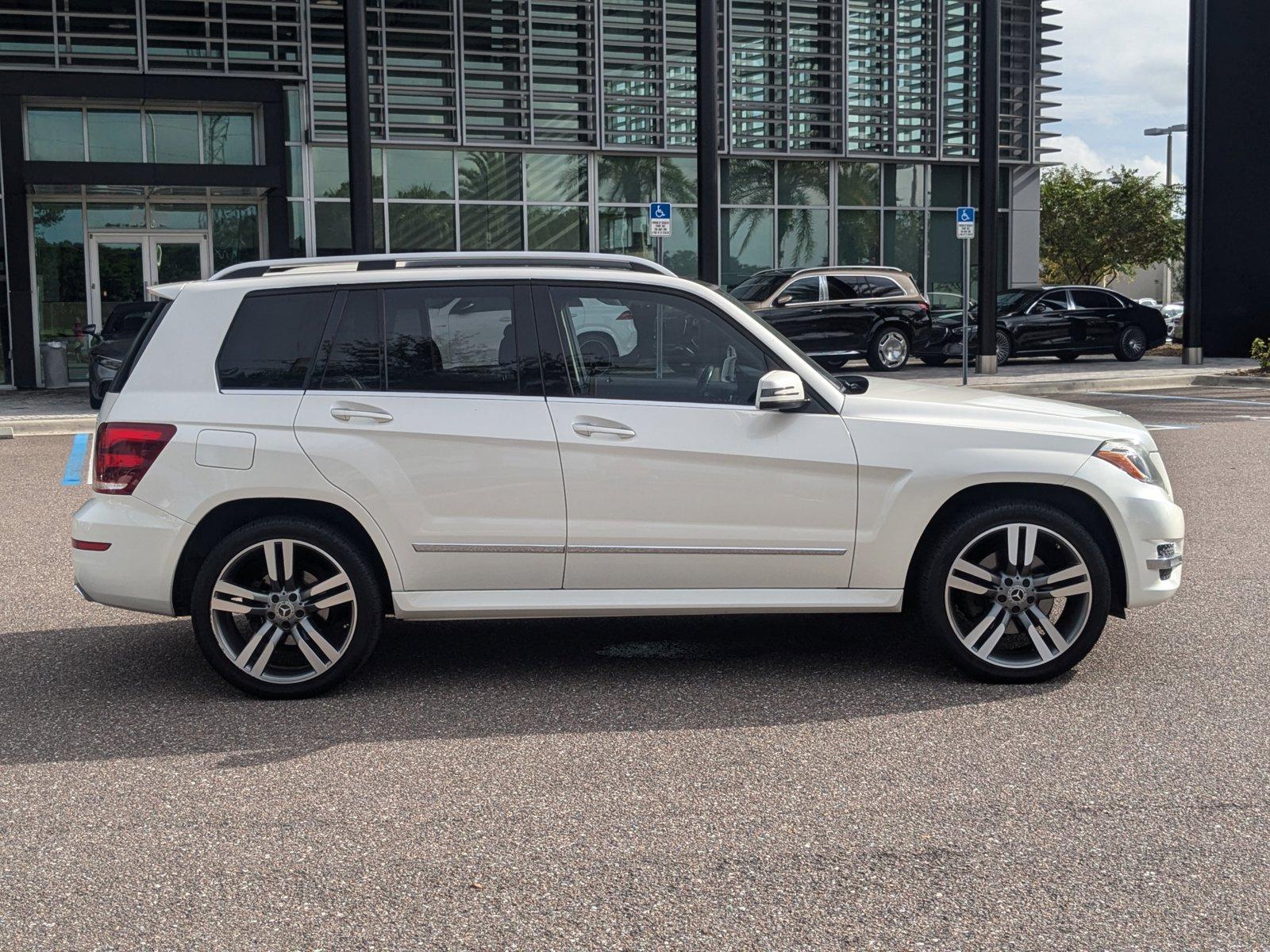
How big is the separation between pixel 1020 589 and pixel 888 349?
19864 millimetres

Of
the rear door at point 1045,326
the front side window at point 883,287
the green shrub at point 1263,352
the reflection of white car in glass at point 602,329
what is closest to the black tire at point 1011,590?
the reflection of white car in glass at point 602,329

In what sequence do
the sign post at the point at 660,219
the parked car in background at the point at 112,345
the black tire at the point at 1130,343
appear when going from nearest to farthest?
the parked car in background at the point at 112,345
the sign post at the point at 660,219
the black tire at the point at 1130,343

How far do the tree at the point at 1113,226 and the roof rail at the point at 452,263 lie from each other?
43120mm

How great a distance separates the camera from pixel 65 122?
23.6 meters

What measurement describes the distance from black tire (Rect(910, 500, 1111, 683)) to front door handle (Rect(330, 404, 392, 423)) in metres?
2.28

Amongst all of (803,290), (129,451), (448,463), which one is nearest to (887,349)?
(803,290)

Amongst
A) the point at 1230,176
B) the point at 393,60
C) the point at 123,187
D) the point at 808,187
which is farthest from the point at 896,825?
the point at 1230,176

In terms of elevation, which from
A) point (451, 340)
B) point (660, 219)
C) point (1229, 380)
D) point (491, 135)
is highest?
point (491, 135)

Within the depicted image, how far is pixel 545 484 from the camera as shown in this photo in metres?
5.50

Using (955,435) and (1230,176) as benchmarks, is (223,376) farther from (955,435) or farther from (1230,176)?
(1230,176)

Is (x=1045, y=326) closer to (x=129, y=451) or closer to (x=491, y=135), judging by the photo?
(x=491, y=135)

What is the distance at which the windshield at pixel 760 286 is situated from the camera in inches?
958

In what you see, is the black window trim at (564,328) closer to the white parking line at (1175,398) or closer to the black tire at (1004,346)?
the white parking line at (1175,398)

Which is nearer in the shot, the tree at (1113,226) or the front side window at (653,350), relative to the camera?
the front side window at (653,350)
